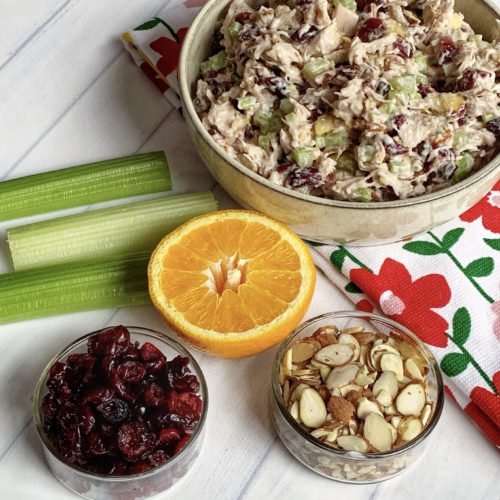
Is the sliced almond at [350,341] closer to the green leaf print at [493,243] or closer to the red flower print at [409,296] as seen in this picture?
the red flower print at [409,296]

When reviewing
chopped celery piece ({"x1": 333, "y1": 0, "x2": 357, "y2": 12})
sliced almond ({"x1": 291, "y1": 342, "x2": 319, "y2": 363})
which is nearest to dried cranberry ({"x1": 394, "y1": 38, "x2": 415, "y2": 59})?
chopped celery piece ({"x1": 333, "y1": 0, "x2": 357, "y2": 12})

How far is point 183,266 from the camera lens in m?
1.99

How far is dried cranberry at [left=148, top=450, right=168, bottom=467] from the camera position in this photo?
1783mm

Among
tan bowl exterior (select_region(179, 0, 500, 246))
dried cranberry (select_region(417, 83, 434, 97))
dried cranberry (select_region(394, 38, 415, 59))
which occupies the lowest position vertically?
tan bowl exterior (select_region(179, 0, 500, 246))

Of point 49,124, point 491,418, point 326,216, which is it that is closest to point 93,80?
point 49,124

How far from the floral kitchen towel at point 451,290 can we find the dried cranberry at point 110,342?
0.54m

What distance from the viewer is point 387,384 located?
6.12 feet

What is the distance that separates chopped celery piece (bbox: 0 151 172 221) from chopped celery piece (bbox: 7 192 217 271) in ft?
0.19

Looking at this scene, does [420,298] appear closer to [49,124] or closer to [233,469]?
[233,469]

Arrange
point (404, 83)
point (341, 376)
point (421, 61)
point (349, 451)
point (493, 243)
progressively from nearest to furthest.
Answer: point (349, 451)
point (341, 376)
point (404, 83)
point (421, 61)
point (493, 243)

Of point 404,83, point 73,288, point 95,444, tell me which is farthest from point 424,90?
point 95,444

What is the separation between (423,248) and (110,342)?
792 millimetres

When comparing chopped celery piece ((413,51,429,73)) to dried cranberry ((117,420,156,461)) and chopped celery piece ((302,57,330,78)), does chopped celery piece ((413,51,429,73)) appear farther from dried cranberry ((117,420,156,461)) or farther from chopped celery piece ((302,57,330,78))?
dried cranberry ((117,420,156,461))

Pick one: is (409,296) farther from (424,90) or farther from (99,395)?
(99,395)
